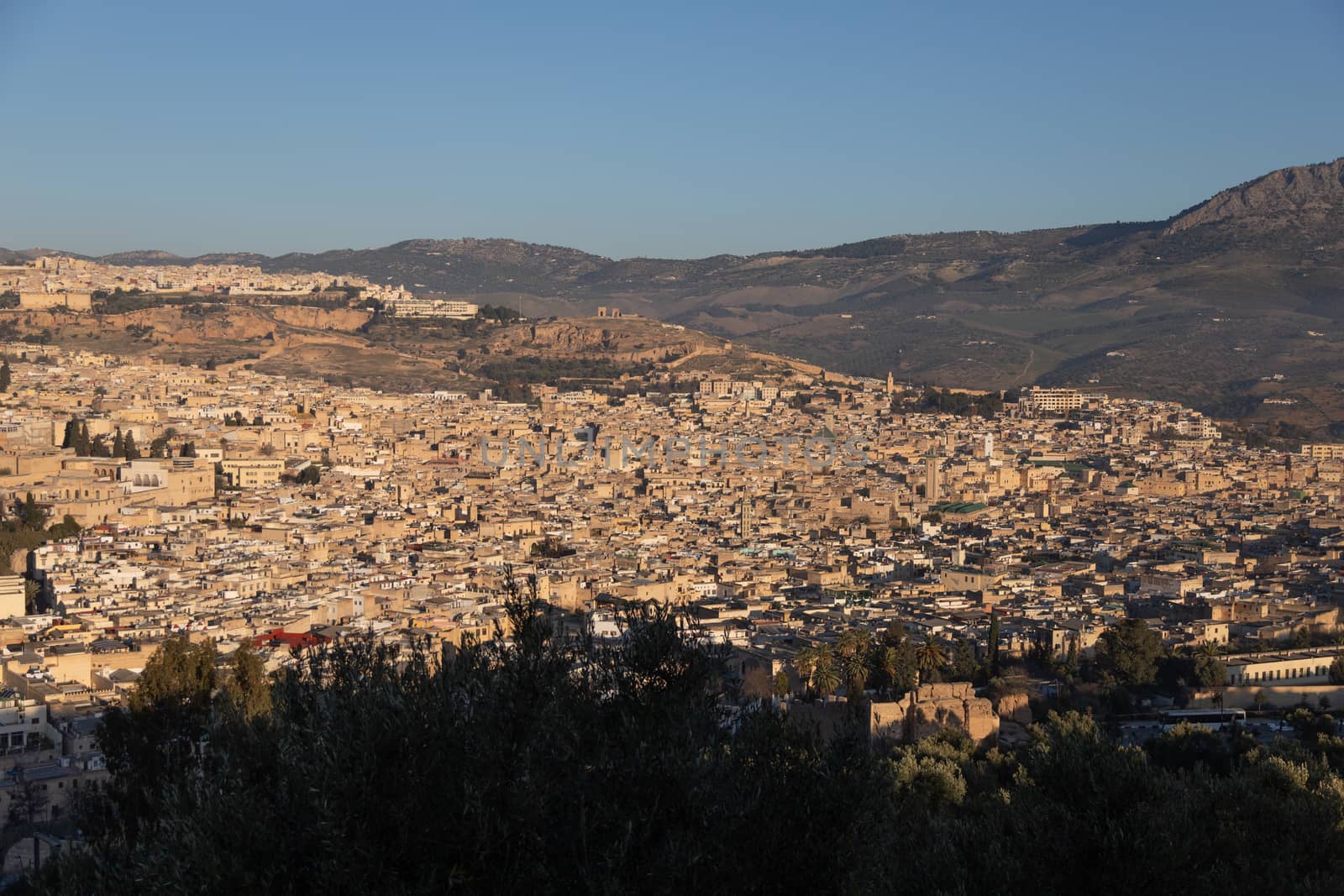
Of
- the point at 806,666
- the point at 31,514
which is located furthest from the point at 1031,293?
the point at 806,666

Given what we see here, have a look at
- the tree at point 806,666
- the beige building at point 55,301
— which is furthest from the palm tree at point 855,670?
the beige building at point 55,301

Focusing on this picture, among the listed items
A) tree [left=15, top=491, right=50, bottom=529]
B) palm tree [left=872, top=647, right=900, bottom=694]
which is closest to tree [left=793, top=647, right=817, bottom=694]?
palm tree [left=872, top=647, right=900, bottom=694]

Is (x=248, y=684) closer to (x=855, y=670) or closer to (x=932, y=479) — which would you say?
(x=855, y=670)

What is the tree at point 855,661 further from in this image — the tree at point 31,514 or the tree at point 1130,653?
the tree at point 31,514

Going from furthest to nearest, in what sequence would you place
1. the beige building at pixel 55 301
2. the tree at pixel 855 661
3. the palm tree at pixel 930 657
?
the beige building at pixel 55 301 < the palm tree at pixel 930 657 < the tree at pixel 855 661

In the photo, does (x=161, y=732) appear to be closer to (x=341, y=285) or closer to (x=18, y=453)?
(x=18, y=453)

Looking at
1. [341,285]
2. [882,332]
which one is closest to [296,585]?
[341,285]

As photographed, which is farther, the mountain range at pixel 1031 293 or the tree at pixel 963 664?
the mountain range at pixel 1031 293
